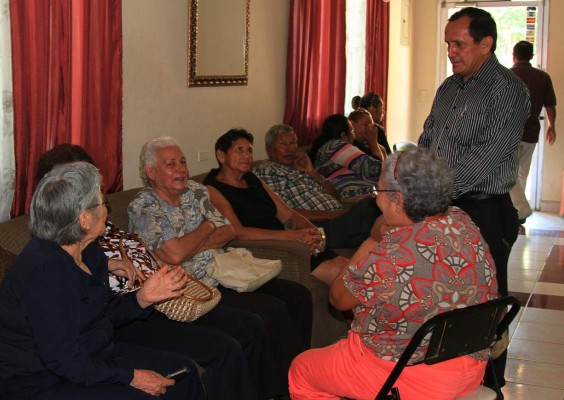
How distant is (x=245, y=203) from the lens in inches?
179

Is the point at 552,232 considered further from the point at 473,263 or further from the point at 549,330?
the point at 473,263

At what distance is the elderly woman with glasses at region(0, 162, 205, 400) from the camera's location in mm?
2369

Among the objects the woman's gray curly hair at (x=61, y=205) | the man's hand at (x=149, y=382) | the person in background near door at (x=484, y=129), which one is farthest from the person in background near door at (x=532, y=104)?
the woman's gray curly hair at (x=61, y=205)

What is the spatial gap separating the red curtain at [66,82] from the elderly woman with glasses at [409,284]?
1614 millimetres

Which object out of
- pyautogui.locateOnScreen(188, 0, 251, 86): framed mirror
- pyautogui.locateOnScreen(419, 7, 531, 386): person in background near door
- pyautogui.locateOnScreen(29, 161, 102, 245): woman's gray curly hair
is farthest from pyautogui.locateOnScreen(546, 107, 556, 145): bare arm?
pyautogui.locateOnScreen(29, 161, 102, 245): woman's gray curly hair

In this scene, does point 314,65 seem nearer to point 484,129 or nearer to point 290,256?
point 290,256

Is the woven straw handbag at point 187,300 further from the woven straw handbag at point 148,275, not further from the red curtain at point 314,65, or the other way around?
the red curtain at point 314,65

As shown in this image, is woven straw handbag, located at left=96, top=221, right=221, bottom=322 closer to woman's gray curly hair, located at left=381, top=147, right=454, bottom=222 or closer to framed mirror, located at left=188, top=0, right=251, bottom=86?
woman's gray curly hair, located at left=381, top=147, right=454, bottom=222

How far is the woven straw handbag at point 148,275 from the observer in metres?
3.17

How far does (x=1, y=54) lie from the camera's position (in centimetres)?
331

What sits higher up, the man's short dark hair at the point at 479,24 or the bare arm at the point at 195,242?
the man's short dark hair at the point at 479,24

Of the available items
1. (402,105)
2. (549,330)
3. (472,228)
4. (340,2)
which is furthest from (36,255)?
(402,105)

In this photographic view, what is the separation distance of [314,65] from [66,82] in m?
3.53

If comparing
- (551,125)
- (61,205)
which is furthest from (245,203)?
(551,125)
